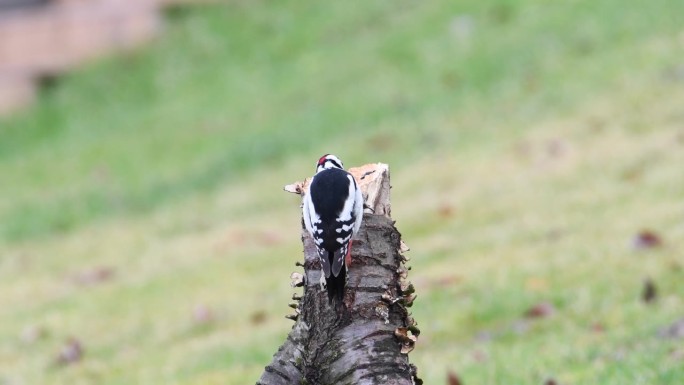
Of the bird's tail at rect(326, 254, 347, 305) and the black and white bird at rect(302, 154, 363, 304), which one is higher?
the black and white bird at rect(302, 154, 363, 304)

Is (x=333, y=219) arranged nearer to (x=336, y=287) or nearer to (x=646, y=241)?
(x=336, y=287)

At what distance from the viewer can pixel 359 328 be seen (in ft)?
15.7

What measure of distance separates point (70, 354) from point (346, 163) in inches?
234

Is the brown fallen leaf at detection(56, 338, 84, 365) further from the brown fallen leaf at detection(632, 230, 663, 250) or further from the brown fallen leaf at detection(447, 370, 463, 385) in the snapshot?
the brown fallen leaf at detection(632, 230, 663, 250)

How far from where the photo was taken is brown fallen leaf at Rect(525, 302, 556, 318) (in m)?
8.83

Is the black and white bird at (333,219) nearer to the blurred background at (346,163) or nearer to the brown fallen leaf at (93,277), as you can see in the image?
the blurred background at (346,163)

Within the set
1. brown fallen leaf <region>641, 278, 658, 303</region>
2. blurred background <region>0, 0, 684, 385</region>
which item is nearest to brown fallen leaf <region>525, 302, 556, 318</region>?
blurred background <region>0, 0, 684, 385</region>

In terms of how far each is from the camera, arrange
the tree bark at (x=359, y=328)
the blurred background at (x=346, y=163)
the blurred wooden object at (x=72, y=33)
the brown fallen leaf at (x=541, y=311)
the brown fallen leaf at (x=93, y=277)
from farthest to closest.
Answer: the blurred wooden object at (x=72, y=33)
the brown fallen leaf at (x=93, y=277)
the blurred background at (x=346, y=163)
the brown fallen leaf at (x=541, y=311)
the tree bark at (x=359, y=328)

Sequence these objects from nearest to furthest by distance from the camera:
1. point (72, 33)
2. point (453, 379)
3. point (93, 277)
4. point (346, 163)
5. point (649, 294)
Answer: point (453, 379) < point (649, 294) < point (93, 277) < point (346, 163) < point (72, 33)

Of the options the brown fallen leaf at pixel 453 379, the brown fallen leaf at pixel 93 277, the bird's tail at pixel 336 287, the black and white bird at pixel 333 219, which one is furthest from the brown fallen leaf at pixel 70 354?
the bird's tail at pixel 336 287

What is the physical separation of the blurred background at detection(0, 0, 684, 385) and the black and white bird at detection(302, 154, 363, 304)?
2.14m

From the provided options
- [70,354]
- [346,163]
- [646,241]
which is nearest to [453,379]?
[646,241]

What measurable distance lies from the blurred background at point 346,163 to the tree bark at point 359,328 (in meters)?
2.06

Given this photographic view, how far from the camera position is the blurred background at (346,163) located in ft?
29.6
